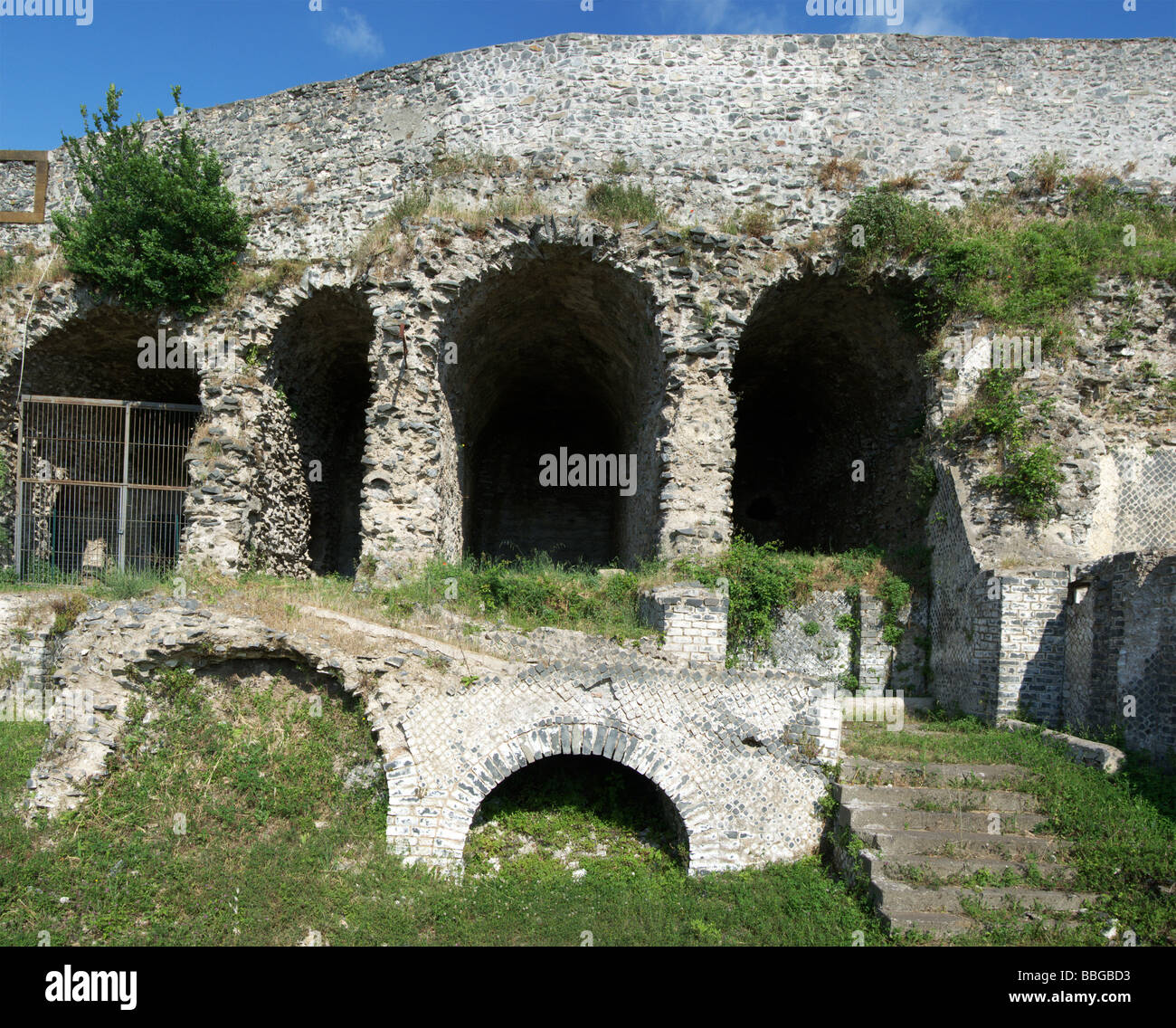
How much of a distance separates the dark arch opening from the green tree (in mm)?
9811

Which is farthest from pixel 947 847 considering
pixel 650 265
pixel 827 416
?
pixel 827 416

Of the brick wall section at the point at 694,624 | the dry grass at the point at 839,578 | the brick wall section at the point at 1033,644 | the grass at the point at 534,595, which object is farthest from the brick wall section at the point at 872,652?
the grass at the point at 534,595

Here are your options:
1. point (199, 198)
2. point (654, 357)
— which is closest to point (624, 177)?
point (654, 357)

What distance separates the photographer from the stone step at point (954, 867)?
271 inches

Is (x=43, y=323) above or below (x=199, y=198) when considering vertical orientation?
below

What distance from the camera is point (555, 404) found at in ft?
64.2

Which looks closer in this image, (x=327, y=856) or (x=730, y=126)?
(x=327, y=856)

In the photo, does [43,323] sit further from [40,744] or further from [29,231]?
[40,744]

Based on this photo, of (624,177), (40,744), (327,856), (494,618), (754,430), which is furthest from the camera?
(754,430)

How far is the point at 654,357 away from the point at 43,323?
10.4 m

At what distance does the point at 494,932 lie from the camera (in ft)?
22.4

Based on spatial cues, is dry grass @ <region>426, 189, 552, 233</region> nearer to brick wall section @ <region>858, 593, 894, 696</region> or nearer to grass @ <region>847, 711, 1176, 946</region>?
brick wall section @ <region>858, 593, 894, 696</region>

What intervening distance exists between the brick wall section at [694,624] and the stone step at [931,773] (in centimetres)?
221

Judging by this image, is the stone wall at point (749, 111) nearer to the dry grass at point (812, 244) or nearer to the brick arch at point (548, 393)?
the dry grass at point (812, 244)
